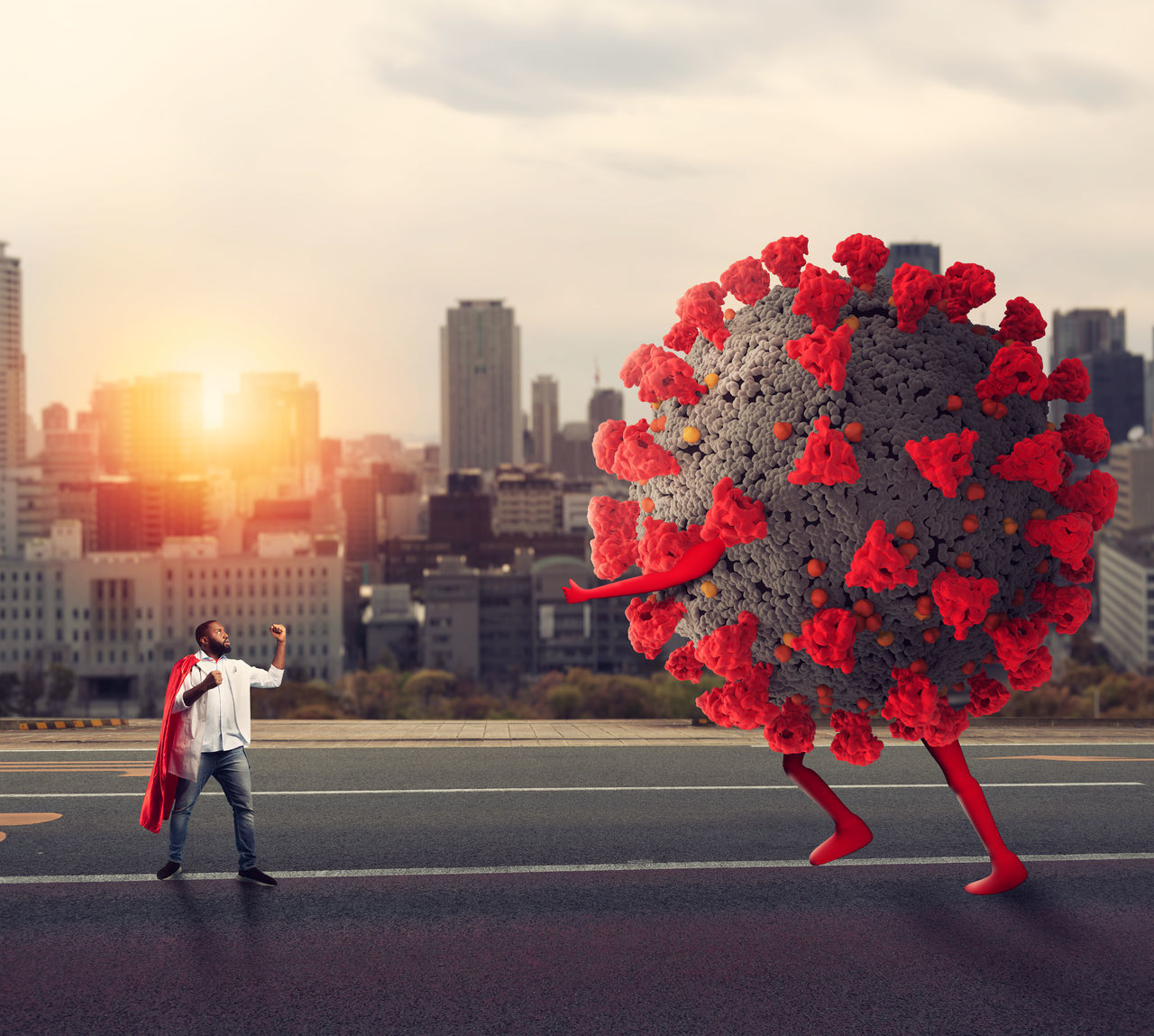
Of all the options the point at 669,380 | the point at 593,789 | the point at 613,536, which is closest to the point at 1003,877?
the point at 613,536

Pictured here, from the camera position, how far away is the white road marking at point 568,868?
803cm

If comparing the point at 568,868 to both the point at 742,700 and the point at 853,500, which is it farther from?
the point at 853,500

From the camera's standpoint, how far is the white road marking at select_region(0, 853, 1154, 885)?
8.03 metres

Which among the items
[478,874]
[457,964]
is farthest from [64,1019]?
[478,874]

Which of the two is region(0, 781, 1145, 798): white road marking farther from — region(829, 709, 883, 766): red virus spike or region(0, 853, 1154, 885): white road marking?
region(829, 709, 883, 766): red virus spike

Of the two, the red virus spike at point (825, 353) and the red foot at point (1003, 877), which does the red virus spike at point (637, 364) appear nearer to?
the red virus spike at point (825, 353)

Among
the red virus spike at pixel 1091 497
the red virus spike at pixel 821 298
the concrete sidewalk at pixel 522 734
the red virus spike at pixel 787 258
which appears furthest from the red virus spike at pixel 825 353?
the concrete sidewalk at pixel 522 734

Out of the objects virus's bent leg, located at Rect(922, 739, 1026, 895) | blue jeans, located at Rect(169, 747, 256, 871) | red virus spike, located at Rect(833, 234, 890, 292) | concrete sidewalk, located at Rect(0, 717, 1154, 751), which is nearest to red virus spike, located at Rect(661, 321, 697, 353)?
red virus spike, located at Rect(833, 234, 890, 292)

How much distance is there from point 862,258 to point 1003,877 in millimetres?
4226

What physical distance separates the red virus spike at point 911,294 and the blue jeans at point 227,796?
5290 millimetres

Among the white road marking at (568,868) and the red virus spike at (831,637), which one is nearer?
the red virus spike at (831,637)

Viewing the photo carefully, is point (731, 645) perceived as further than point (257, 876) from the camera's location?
No

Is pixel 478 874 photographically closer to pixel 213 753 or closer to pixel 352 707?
pixel 213 753

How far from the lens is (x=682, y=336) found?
7531 mm
